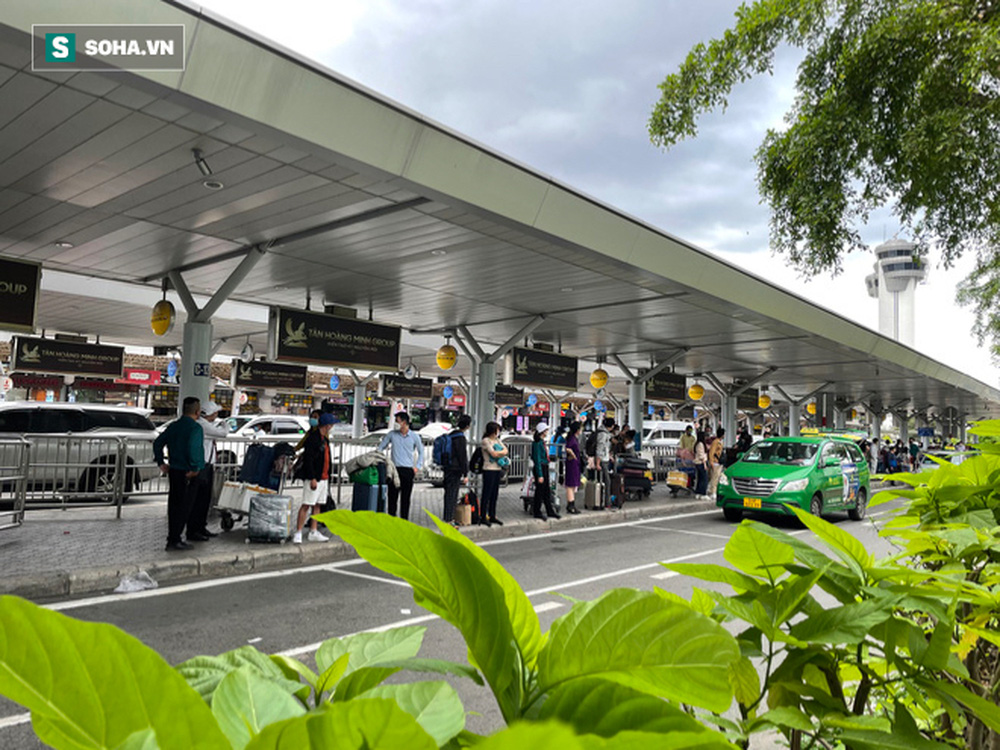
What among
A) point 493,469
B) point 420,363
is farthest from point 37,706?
point 420,363

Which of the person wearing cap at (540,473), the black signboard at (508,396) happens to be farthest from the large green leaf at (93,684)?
the black signboard at (508,396)

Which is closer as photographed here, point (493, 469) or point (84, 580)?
point (84, 580)

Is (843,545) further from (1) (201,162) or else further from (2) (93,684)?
(1) (201,162)

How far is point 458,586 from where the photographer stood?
2.10 ft

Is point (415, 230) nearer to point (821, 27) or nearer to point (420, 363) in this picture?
point (821, 27)

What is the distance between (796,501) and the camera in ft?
42.3

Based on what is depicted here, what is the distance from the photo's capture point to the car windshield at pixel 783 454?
1377 cm

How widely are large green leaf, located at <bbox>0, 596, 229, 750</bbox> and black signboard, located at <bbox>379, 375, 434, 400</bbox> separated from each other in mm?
24831

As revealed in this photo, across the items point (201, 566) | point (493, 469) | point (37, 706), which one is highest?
point (37, 706)

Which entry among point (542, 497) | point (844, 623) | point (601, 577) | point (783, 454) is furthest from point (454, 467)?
point (844, 623)

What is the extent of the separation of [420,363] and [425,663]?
26149 mm

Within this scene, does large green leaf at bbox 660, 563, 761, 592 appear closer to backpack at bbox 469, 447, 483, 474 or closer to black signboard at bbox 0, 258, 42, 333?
backpack at bbox 469, 447, 483, 474

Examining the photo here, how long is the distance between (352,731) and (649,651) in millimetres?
272

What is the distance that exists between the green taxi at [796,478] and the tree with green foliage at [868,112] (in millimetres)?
5577
